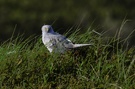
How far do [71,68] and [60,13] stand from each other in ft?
57.6

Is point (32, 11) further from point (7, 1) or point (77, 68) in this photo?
point (77, 68)

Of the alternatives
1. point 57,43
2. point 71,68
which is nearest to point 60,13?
point 57,43

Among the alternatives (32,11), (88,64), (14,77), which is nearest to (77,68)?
(88,64)

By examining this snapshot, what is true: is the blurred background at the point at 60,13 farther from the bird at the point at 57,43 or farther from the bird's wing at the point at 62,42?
the bird's wing at the point at 62,42

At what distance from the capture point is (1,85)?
A: 627 cm

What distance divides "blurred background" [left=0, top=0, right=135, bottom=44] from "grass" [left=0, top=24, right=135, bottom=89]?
14030mm

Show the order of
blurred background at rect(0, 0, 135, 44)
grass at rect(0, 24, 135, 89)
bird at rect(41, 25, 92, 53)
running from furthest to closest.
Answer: blurred background at rect(0, 0, 135, 44) → bird at rect(41, 25, 92, 53) → grass at rect(0, 24, 135, 89)

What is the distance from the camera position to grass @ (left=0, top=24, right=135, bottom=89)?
20.8 feet

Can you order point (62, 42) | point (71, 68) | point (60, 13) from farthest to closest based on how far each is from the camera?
point (60, 13), point (62, 42), point (71, 68)

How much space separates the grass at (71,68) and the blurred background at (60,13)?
14030 millimetres

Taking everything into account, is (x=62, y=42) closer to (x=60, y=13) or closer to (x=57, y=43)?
(x=57, y=43)

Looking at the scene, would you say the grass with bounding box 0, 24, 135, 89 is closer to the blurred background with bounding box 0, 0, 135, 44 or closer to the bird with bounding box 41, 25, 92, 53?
the bird with bounding box 41, 25, 92, 53

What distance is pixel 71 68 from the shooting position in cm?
659

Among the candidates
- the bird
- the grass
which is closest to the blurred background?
the bird
